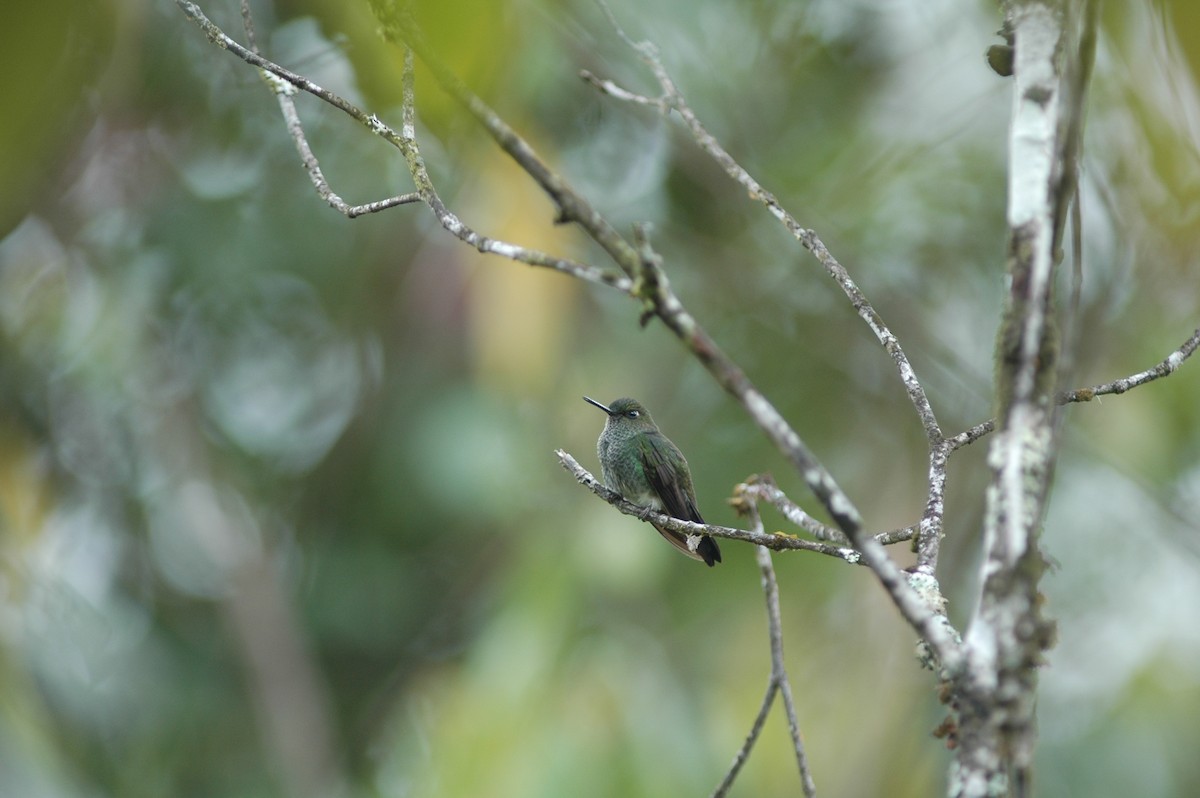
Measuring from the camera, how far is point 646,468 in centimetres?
485

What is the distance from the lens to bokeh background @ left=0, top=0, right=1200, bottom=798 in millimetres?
6637

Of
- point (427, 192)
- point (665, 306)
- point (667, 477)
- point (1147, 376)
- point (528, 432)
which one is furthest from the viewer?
point (528, 432)

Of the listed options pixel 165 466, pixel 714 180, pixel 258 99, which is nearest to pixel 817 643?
pixel 714 180

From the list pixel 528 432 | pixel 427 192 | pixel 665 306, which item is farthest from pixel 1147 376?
pixel 528 432

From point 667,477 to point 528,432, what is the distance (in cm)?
455

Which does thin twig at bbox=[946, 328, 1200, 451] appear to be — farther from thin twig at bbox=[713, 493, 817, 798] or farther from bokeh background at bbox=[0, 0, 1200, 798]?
bokeh background at bbox=[0, 0, 1200, 798]

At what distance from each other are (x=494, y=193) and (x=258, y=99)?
395 cm

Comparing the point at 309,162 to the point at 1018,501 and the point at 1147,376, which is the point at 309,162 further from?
the point at 1147,376

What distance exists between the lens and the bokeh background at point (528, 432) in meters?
6.64

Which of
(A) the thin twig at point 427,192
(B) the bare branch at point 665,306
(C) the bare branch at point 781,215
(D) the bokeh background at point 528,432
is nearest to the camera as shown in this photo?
(B) the bare branch at point 665,306

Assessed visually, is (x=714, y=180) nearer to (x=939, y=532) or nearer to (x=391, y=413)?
(x=391, y=413)

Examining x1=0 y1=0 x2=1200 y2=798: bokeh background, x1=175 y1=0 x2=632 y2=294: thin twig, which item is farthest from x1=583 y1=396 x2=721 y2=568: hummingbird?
x1=175 y1=0 x2=632 y2=294: thin twig

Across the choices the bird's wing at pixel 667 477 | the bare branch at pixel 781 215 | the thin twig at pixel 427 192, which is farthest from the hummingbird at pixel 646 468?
the thin twig at pixel 427 192

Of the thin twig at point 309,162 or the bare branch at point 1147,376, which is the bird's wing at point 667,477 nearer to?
the bare branch at point 1147,376
